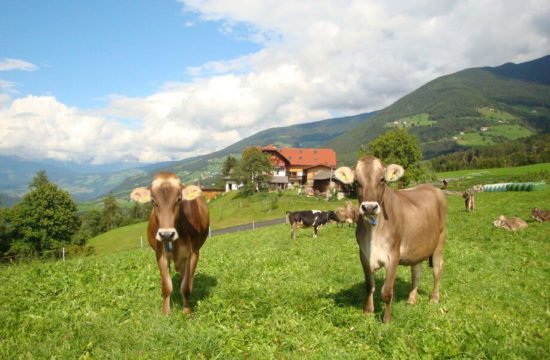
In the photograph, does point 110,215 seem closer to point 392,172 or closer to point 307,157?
point 307,157

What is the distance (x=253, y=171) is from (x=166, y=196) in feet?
251

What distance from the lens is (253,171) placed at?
8350 centimetres

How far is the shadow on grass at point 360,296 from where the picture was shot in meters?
8.06

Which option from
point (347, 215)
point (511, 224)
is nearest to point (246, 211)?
point (347, 215)

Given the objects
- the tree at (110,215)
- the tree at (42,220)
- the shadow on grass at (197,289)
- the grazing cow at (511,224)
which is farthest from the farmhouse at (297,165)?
the shadow on grass at (197,289)

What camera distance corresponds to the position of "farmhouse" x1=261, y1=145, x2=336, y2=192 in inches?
4299

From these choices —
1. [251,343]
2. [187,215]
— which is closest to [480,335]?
[251,343]

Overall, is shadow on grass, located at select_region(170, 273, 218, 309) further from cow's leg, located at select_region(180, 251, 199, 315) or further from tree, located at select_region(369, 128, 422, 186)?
tree, located at select_region(369, 128, 422, 186)

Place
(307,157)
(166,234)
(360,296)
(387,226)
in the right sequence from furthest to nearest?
(307,157) → (360,296) → (387,226) → (166,234)

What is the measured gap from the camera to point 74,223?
220 ft

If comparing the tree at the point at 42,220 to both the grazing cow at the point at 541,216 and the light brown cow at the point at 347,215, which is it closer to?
the light brown cow at the point at 347,215

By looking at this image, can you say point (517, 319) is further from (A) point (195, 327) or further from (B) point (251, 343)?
(A) point (195, 327)

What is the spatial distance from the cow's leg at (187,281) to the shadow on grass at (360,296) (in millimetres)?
3154

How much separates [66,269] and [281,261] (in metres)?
6.96
